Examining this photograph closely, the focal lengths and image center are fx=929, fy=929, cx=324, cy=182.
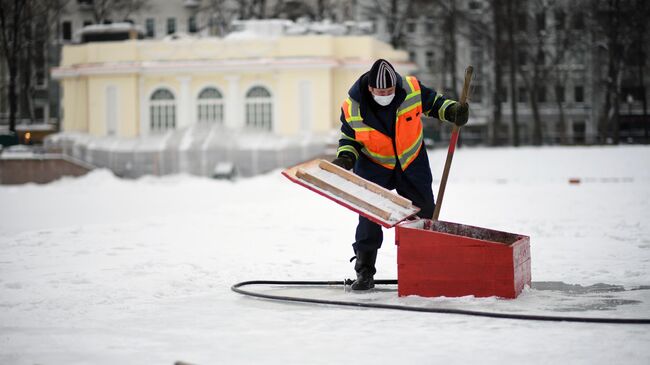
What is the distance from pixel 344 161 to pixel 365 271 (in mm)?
888

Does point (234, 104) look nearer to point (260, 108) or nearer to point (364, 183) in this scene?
point (260, 108)

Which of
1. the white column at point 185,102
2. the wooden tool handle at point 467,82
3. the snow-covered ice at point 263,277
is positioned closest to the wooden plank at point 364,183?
the snow-covered ice at point 263,277

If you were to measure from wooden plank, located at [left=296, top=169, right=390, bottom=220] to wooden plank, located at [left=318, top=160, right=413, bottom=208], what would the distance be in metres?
0.23

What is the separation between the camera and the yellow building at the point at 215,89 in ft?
109

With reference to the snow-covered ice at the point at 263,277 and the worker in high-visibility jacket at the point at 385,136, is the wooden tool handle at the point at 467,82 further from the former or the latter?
the snow-covered ice at the point at 263,277

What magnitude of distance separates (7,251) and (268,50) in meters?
24.3

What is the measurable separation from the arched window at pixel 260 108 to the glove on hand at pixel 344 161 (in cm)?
2682

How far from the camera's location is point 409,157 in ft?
24.5

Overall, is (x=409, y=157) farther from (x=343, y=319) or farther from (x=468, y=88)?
(x=343, y=319)

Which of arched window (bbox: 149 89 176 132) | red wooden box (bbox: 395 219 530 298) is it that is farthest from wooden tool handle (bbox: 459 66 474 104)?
arched window (bbox: 149 89 176 132)

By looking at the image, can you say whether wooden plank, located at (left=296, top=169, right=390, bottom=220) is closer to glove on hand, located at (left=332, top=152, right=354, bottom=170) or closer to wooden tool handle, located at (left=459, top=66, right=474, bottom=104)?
glove on hand, located at (left=332, top=152, right=354, bottom=170)

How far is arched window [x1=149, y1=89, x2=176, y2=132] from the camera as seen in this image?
1377 inches

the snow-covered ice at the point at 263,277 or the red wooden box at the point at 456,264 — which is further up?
the red wooden box at the point at 456,264

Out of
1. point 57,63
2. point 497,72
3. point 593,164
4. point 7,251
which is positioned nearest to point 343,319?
point 7,251
